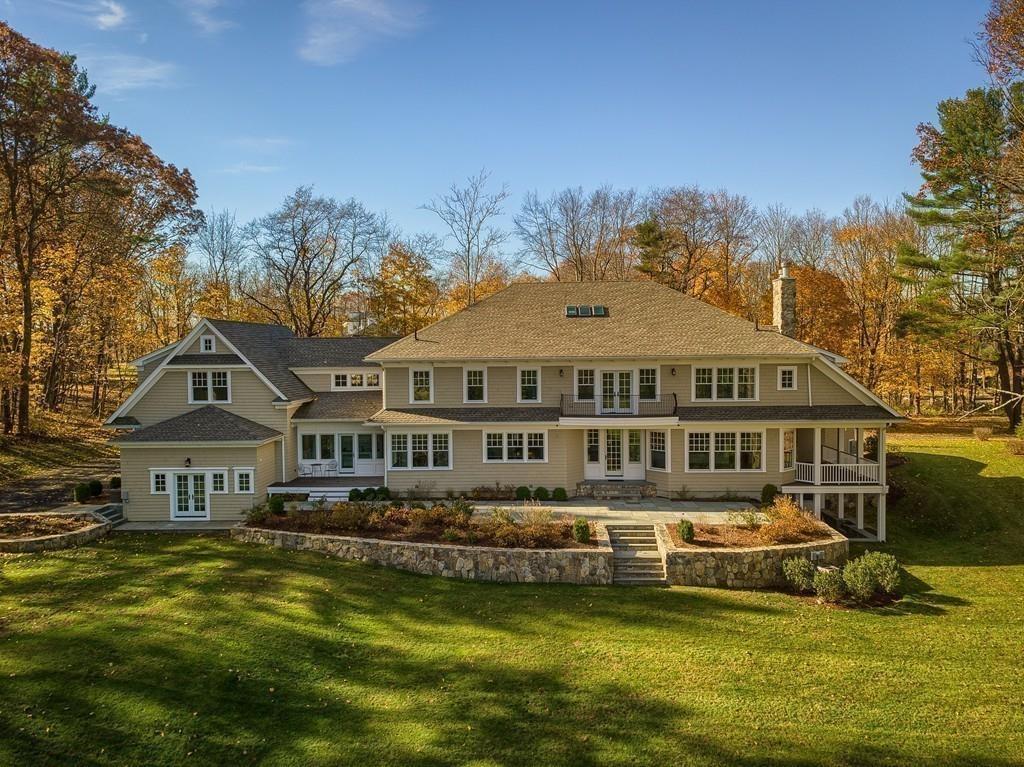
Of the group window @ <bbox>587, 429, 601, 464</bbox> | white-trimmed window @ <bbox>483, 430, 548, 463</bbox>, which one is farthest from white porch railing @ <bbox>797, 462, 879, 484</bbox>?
white-trimmed window @ <bbox>483, 430, 548, 463</bbox>

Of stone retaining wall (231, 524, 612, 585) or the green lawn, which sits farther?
stone retaining wall (231, 524, 612, 585)

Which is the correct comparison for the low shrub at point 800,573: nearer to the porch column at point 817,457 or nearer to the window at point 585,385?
the porch column at point 817,457

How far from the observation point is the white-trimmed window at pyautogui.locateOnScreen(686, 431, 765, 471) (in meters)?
22.0

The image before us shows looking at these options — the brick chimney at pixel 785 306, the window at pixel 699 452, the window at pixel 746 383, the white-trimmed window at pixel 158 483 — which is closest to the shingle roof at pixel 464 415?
the window at pixel 699 452

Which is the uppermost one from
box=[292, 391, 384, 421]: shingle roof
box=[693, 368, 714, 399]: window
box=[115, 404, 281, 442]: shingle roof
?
box=[693, 368, 714, 399]: window

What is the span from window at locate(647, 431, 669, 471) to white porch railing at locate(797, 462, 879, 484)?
17.2 feet

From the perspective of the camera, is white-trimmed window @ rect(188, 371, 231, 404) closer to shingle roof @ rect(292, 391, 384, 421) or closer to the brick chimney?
shingle roof @ rect(292, 391, 384, 421)

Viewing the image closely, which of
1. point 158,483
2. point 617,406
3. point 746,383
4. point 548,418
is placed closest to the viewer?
point 158,483

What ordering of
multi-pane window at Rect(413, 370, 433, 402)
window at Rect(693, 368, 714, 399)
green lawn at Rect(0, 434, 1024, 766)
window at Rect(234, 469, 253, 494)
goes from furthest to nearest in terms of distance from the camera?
1. multi-pane window at Rect(413, 370, 433, 402)
2. window at Rect(693, 368, 714, 399)
3. window at Rect(234, 469, 253, 494)
4. green lawn at Rect(0, 434, 1024, 766)

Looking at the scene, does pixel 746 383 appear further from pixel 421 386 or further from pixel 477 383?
pixel 421 386

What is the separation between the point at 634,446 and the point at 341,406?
12329 millimetres

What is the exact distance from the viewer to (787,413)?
2191 cm

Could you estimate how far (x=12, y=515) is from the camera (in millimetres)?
19047

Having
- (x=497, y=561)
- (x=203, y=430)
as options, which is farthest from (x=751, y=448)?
(x=203, y=430)
